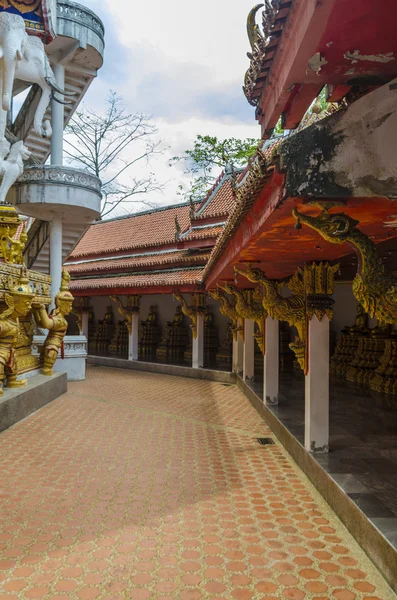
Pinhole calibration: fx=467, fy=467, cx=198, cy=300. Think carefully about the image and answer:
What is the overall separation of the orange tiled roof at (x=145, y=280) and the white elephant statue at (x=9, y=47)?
5.71 metres

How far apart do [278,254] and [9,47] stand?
344 inches

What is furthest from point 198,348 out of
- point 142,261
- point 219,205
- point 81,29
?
point 81,29

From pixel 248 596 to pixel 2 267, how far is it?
19.4ft

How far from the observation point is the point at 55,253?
40.5ft

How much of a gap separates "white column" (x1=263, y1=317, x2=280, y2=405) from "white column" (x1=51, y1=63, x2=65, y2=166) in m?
8.31

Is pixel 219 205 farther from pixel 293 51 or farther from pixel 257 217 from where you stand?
pixel 293 51

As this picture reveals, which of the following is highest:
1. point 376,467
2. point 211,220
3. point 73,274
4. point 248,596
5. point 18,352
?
point 211,220

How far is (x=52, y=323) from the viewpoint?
9867 mm

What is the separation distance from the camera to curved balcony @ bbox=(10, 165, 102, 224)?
11.4 meters

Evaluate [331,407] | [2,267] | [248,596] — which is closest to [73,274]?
[2,267]

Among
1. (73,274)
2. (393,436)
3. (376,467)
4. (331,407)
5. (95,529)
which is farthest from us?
(73,274)

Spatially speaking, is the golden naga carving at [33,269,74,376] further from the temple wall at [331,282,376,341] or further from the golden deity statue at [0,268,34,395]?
the temple wall at [331,282,376,341]

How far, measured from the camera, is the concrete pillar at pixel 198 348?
42.6ft

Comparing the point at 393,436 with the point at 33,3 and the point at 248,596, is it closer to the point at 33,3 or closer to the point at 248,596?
the point at 248,596
